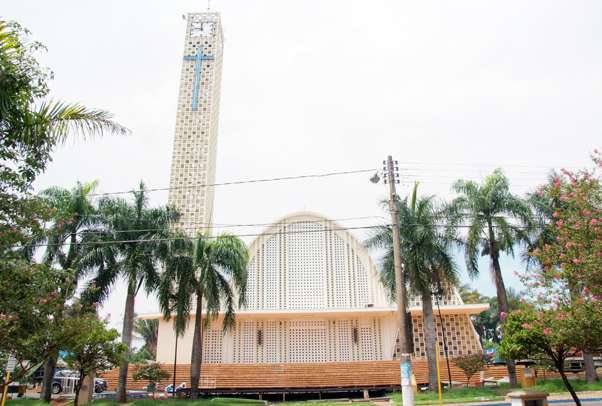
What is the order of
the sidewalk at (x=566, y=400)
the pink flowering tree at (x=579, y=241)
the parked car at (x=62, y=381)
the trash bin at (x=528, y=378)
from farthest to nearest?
the parked car at (x=62, y=381) → the trash bin at (x=528, y=378) → the sidewalk at (x=566, y=400) → the pink flowering tree at (x=579, y=241)

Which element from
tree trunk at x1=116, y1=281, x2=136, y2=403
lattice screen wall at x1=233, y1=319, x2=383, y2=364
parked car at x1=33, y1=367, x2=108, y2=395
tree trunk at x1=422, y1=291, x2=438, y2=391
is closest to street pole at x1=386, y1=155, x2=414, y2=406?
tree trunk at x1=422, y1=291, x2=438, y2=391

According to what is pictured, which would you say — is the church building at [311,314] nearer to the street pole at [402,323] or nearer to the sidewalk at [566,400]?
the sidewalk at [566,400]

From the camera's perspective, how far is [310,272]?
3722cm

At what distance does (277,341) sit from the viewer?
1374 inches

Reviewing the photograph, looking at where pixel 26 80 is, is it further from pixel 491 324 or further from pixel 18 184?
pixel 491 324

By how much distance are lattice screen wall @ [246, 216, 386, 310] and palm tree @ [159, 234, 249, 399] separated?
1269cm

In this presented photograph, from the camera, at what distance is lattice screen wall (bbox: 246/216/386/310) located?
3625 centimetres

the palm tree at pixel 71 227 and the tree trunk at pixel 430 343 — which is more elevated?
the palm tree at pixel 71 227

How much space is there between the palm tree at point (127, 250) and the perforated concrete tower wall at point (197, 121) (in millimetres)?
21914

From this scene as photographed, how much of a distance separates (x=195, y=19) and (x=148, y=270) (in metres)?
40.6

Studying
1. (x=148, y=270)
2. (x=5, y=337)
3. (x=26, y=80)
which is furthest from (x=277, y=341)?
(x=26, y=80)

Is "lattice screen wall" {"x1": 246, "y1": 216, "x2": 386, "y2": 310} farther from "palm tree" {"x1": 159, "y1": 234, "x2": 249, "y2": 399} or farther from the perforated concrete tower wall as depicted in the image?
"palm tree" {"x1": 159, "y1": 234, "x2": 249, "y2": 399}

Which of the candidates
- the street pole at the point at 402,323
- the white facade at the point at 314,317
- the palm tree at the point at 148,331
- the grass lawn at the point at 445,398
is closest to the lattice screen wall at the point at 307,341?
the white facade at the point at 314,317

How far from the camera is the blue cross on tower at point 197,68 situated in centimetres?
5038
